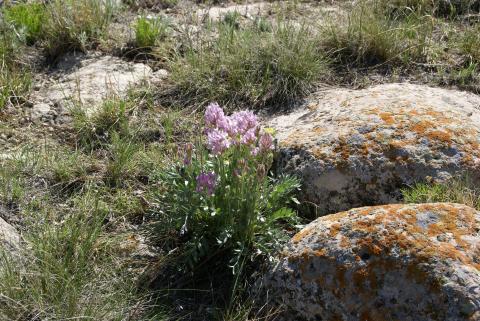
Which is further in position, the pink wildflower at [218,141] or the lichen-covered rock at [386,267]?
the pink wildflower at [218,141]

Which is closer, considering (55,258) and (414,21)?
(55,258)

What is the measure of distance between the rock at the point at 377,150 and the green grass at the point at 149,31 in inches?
76.2

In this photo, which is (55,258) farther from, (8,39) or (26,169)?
(8,39)

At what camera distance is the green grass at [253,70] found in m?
5.12

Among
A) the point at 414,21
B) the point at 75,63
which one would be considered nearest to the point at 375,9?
the point at 414,21

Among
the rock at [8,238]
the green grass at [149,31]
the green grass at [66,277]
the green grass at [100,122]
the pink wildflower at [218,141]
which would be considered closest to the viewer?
the green grass at [66,277]

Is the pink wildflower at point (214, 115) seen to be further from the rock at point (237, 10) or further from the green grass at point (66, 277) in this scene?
the rock at point (237, 10)

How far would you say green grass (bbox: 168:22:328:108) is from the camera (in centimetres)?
512

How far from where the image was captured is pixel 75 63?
5.69 metres

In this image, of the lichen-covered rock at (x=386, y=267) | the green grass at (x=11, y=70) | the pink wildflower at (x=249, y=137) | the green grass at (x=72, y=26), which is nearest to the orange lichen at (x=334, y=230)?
the lichen-covered rock at (x=386, y=267)

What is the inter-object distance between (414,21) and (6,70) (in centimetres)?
345

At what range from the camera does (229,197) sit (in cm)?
347

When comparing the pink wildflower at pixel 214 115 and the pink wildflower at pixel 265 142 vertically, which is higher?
the pink wildflower at pixel 214 115

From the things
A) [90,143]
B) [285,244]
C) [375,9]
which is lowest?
[90,143]
